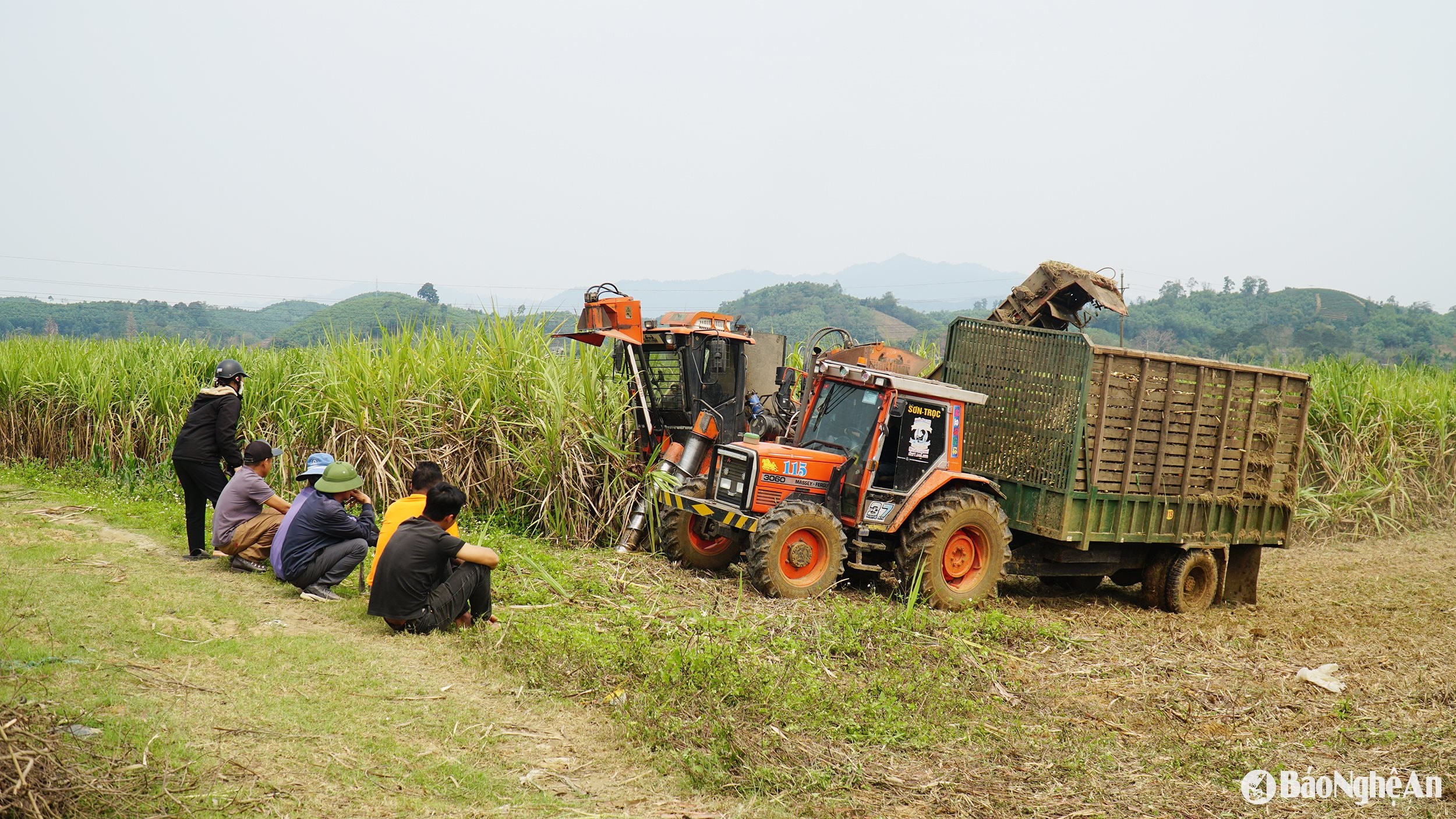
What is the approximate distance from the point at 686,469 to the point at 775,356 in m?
3.15

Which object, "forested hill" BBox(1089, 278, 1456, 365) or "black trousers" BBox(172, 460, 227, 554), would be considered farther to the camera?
"forested hill" BBox(1089, 278, 1456, 365)

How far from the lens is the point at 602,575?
8.12 m

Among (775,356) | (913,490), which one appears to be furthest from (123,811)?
(775,356)

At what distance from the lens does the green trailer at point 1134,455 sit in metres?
8.69

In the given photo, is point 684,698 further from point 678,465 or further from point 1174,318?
point 1174,318

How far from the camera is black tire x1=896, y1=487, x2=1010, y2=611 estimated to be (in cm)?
831

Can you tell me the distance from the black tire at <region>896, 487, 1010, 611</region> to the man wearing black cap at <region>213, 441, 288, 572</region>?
202 inches

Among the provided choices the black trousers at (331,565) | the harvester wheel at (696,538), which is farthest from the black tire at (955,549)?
the black trousers at (331,565)

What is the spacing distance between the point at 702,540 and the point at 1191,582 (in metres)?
4.76

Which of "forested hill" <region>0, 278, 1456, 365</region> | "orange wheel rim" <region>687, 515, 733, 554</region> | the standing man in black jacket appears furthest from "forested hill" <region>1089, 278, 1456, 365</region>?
the standing man in black jacket

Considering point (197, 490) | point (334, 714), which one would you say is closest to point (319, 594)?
point (197, 490)

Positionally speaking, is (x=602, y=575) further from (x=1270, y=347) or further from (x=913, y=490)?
(x=1270, y=347)

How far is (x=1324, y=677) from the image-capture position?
6.86 m

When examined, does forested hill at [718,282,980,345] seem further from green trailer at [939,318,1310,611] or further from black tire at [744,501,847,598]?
black tire at [744,501,847,598]
